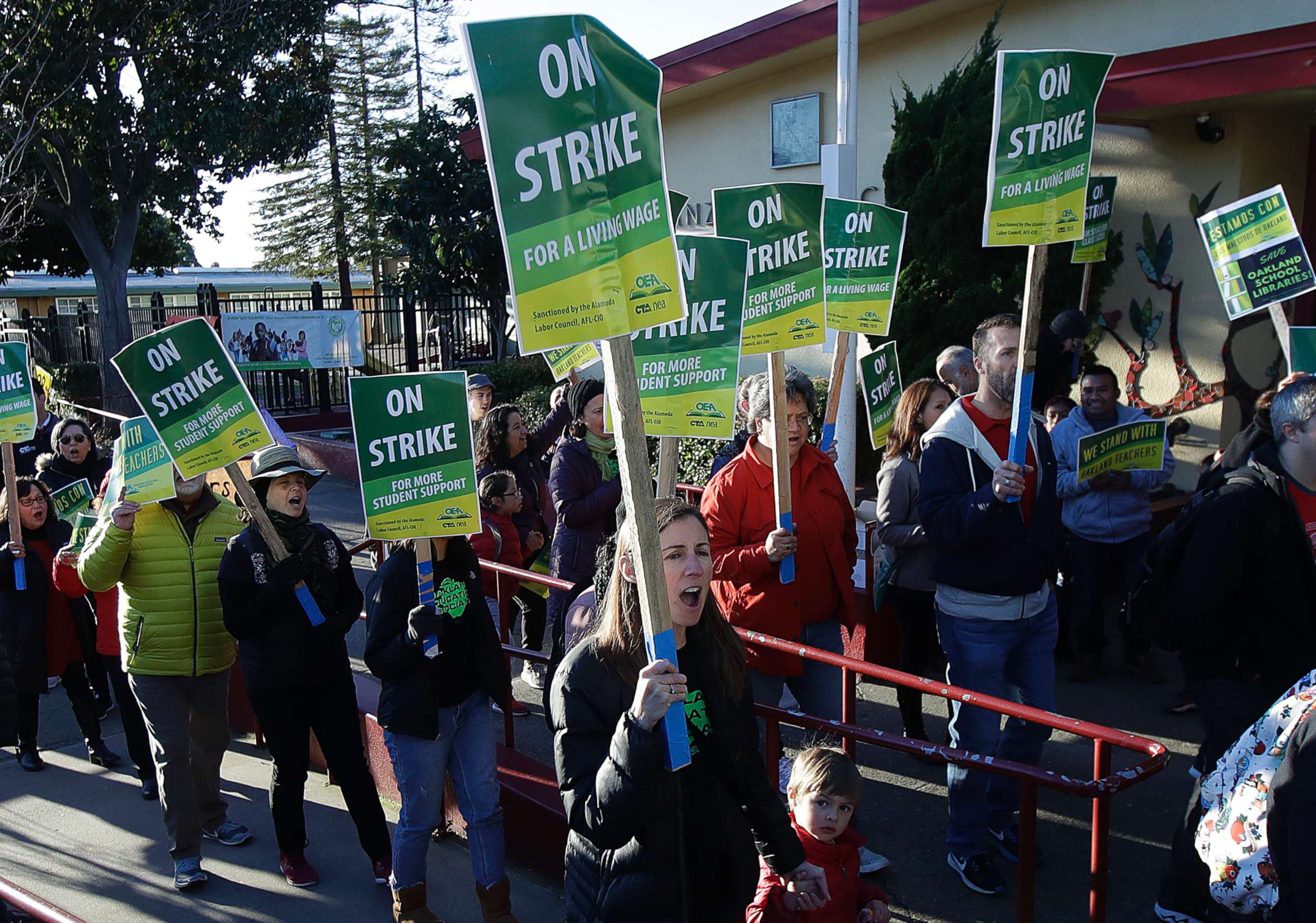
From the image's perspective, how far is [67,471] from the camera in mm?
7953

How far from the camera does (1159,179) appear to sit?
9406 millimetres

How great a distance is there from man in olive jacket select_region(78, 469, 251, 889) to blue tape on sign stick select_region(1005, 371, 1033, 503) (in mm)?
3332

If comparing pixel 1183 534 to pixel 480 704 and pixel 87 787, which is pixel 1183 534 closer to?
pixel 480 704

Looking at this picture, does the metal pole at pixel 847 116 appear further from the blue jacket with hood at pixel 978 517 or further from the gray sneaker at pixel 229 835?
the gray sneaker at pixel 229 835

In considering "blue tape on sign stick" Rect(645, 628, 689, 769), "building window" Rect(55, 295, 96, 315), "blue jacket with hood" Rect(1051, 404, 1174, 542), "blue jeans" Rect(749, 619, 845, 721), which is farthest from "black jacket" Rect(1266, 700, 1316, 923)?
"building window" Rect(55, 295, 96, 315)

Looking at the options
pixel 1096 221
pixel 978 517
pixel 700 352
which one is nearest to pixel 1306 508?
pixel 978 517

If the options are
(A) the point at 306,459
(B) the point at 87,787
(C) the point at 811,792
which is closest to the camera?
(C) the point at 811,792

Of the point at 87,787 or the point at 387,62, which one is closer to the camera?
the point at 87,787

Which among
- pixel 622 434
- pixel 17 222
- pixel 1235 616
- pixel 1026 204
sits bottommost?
pixel 1235 616

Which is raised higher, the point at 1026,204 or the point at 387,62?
the point at 387,62

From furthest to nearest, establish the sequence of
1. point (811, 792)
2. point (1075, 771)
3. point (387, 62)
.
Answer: point (387, 62), point (1075, 771), point (811, 792)

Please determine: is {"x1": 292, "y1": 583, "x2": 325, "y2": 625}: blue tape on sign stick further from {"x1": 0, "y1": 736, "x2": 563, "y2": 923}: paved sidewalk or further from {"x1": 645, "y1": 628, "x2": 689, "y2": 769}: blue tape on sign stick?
{"x1": 645, "y1": 628, "x2": 689, "y2": 769}: blue tape on sign stick

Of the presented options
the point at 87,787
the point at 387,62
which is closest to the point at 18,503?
the point at 87,787

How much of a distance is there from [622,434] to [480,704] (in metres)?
2.22
